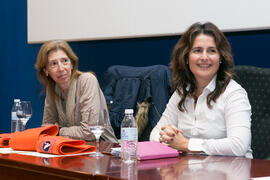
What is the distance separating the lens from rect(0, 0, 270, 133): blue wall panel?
→ 3127 millimetres

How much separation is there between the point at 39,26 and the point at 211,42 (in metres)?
2.45

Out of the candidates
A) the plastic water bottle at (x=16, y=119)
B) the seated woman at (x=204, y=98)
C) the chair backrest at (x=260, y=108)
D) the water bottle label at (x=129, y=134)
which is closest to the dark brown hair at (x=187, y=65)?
the seated woman at (x=204, y=98)

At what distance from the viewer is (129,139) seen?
166cm

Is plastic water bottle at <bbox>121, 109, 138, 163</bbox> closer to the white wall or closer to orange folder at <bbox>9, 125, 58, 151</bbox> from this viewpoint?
orange folder at <bbox>9, 125, 58, 151</bbox>

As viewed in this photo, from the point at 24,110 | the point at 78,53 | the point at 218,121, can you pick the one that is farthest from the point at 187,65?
the point at 78,53

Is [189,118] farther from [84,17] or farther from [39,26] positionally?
[39,26]

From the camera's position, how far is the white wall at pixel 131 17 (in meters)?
2.97

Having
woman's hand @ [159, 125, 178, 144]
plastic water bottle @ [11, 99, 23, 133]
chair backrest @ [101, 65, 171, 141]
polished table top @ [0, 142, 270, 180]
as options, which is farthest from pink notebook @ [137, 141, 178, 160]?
chair backrest @ [101, 65, 171, 141]

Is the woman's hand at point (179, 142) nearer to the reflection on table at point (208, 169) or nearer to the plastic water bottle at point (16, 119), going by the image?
the reflection on table at point (208, 169)

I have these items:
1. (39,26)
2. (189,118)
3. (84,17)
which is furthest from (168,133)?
(39,26)

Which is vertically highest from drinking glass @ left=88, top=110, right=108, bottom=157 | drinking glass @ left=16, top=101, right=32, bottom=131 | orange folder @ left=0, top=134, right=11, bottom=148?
drinking glass @ left=88, top=110, right=108, bottom=157

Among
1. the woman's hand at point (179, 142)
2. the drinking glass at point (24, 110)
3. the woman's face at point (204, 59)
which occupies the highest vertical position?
the woman's face at point (204, 59)

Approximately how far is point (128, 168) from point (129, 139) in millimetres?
158

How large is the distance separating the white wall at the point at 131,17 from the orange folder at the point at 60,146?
154 cm
